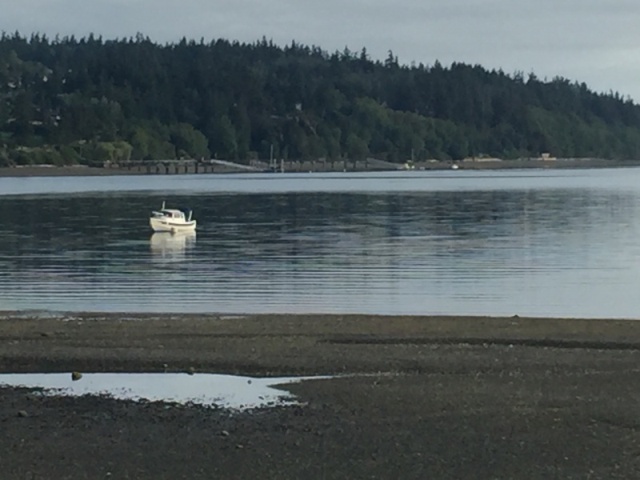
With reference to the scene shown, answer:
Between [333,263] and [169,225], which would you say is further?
[169,225]

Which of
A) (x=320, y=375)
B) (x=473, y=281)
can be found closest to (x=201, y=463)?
(x=320, y=375)

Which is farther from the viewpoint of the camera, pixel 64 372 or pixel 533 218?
pixel 533 218

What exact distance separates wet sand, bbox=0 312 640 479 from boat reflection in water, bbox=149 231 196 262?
24453 mm

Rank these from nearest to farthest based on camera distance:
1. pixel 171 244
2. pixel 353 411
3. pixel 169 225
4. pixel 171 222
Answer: pixel 353 411 → pixel 171 244 → pixel 169 225 → pixel 171 222

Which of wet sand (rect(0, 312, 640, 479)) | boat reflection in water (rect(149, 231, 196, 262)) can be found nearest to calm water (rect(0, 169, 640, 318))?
boat reflection in water (rect(149, 231, 196, 262))

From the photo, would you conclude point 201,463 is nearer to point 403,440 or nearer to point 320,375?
point 403,440

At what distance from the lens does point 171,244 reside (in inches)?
2068

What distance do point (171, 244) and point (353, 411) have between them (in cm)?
3963

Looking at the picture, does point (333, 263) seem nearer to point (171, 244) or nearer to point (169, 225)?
point (171, 244)

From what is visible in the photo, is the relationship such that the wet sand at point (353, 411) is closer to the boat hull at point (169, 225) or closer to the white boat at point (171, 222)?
the boat hull at point (169, 225)

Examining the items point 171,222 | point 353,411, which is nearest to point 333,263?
point 171,222

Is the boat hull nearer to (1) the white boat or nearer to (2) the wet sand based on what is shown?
(1) the white boat

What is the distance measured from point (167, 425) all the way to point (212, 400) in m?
1.58

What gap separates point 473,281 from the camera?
34.3m
